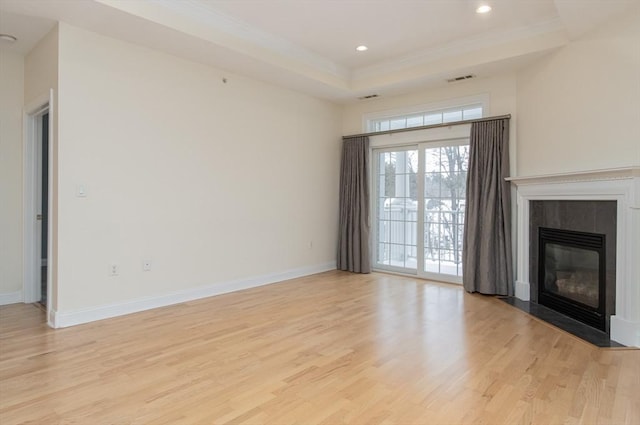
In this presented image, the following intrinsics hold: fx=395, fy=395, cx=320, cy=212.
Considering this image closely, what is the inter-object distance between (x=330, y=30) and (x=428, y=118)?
6.59ft

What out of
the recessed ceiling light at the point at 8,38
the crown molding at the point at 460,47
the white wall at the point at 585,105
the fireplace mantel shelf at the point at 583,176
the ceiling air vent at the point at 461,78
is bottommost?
the fireplace mantel shelf at the point at 583,176

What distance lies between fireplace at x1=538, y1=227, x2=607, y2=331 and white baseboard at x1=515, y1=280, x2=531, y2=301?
0.14 metres

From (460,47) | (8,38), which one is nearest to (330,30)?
(460,47)

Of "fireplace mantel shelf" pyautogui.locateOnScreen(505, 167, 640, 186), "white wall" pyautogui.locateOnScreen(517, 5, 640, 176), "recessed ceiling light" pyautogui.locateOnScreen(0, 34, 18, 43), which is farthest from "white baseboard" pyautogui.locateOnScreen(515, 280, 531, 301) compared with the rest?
"recessed ceiling light" pyautogui.locateOnScreen(0, 34, 18, 43)

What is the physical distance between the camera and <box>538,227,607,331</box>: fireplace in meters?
3.53

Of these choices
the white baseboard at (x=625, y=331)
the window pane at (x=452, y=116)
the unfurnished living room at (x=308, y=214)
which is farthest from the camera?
the window pane at (x=452, y=116)

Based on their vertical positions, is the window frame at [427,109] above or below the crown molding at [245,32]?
below

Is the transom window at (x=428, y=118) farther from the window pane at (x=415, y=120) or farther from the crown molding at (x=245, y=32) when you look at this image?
the crown molding at (x=245, y=32)

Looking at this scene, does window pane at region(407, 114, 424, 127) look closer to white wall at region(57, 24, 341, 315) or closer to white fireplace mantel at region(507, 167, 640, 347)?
white wall at region(57, 24, 341, 315)

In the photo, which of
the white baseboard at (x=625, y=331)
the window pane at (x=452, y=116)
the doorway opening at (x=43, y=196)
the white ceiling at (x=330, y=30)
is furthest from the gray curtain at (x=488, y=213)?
the doorway opening at (x=43, y=196)

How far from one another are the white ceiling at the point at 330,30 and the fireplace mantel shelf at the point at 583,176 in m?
1.29

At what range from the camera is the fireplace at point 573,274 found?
3525mm

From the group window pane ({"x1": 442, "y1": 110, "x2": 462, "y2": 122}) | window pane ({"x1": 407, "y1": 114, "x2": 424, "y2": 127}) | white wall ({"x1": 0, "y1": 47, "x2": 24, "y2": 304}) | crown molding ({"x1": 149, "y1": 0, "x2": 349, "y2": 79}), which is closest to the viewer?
crown molding ({"x1": 149, "y1": 0, "x2": 349, "y2": 79})

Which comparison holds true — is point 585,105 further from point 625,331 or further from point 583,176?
point 625,331
